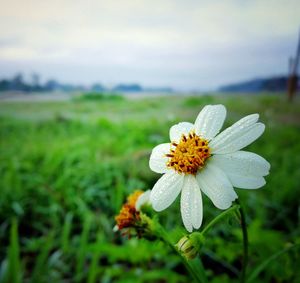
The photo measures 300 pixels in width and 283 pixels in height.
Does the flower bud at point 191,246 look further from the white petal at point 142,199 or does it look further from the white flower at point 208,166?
the white petal at point 142,199

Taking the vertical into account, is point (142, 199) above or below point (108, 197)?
above

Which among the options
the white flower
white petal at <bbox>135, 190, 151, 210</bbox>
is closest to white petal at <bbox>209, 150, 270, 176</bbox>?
the white flower

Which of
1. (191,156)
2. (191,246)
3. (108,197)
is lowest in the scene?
(108,197)

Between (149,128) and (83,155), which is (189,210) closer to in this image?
(83,155)

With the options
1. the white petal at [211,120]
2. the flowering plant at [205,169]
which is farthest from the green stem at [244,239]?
the white petal at [211,120]

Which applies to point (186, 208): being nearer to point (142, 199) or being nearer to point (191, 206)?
point (191, 206)

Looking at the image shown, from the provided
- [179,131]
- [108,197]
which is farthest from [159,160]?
[108,197]

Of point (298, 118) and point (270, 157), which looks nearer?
point (270, 157)

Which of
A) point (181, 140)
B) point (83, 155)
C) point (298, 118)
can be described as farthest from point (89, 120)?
point (181, 140)
